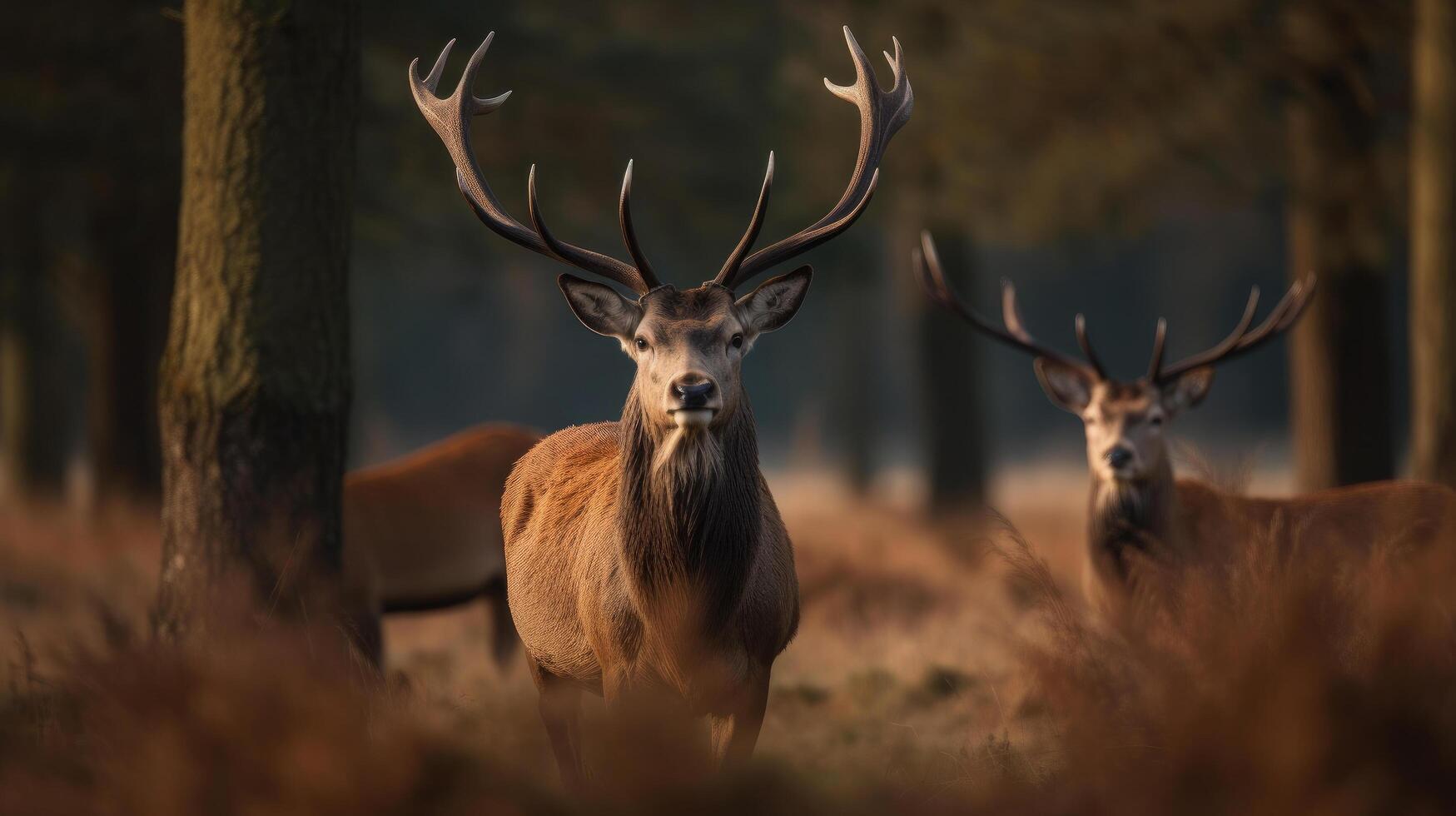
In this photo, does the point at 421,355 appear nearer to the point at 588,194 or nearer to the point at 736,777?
the point at 588,194

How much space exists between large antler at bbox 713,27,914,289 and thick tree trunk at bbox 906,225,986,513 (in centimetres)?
738

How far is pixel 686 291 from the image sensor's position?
436 centimetres

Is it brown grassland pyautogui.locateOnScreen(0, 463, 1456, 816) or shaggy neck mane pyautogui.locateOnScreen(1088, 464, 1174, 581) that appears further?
shaggy neck mane pyautogui.locateOnScreen(1088, 464, 1174, 581)

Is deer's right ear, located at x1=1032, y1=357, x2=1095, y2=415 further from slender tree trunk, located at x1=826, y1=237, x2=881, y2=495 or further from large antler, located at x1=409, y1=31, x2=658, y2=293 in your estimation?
slender tree trunk, located at x1=826, y1=237, x2=881, y2=495

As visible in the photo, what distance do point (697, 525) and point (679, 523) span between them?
0.05m

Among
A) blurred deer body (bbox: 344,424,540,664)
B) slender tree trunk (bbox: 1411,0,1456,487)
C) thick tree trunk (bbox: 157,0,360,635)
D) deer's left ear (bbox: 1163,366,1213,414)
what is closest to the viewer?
thick tree trunk (bbox: 157,0,360,635)

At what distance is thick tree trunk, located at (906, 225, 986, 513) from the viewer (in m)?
12.5

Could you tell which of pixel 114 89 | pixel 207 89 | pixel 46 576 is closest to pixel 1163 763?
pixel 207 89

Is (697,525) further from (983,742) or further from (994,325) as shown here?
(994,325)

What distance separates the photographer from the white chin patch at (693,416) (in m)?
4.01

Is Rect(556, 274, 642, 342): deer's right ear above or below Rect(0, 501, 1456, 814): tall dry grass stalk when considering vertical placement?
above

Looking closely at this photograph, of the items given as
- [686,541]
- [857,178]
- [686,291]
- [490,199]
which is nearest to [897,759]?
[686,541]

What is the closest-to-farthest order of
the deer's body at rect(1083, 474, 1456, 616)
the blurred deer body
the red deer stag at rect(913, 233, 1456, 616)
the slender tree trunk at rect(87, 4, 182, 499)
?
the deer's body at rect(1083, 474, 1456, 616) → the red deer stag at rect(913, 233, 1456, 616) → the blurred deer body → the slender tree trunk at rect(87, 4, 182, 499)

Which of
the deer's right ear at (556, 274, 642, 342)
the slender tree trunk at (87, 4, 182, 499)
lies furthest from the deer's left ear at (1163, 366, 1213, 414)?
the slender tree trunk at (87, 4, 182, 499)
